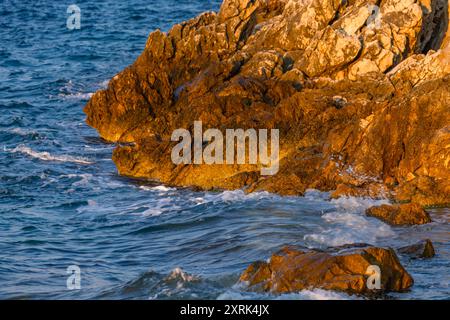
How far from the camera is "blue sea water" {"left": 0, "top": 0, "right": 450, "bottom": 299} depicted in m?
14.8

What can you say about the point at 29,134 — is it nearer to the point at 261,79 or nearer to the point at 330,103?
the point at 261,79

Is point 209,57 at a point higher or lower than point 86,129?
higher

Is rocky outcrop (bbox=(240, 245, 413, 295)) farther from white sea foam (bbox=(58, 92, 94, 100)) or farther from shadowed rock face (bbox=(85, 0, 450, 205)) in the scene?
white sea foam (bbox=(58, 92, 94, 100))

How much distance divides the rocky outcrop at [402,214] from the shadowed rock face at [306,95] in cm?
111

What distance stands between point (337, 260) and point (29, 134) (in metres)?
14.7

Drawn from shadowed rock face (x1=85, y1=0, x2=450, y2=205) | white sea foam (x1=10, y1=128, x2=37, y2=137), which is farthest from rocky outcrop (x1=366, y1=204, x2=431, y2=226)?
white sea foam (x1=10, y1=128, x2=37, y2=137)

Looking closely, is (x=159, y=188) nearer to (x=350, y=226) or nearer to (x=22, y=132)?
(x=350, y=226)

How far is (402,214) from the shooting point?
17.2 m

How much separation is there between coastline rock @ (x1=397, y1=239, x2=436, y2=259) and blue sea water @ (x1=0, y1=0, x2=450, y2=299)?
16 centimetres

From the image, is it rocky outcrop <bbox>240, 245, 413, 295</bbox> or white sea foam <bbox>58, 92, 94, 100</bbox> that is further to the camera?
white sea foam <bbox>58, 92, 94, 100</bbox>

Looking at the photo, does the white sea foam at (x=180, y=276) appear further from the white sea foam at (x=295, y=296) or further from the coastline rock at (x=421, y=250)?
the coastline rock at (x=421, y=250)

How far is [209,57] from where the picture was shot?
83.3ft

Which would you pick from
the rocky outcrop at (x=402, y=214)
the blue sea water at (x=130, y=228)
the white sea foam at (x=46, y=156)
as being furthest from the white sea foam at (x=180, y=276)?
the white sea foam at (x=46, y=156)
